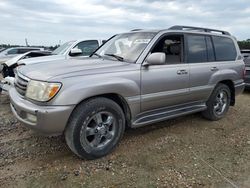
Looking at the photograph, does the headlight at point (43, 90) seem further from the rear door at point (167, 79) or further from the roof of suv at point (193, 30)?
the roof of suv at point (193, 30)

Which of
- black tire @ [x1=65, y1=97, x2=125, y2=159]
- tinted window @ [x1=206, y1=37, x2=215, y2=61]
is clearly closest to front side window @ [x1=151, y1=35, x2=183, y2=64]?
tinted window @ [x1=206, y1=37, x2=215, y2=61]

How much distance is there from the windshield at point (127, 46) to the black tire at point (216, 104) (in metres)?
1.97

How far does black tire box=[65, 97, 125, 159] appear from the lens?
3561 mm

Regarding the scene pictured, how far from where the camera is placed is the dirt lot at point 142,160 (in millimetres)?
3345

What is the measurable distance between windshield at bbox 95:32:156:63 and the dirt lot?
1373mm

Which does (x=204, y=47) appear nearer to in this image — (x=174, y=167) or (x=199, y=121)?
(x=199, y=121)

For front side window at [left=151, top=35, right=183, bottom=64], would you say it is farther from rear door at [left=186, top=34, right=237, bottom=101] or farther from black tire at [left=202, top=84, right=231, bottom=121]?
black tire at [left=202, top=84, right=231, bottom=121]

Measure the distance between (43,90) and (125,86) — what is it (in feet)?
3.75

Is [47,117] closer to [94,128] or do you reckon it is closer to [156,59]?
[94,128]

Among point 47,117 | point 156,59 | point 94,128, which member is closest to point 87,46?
point 156,59

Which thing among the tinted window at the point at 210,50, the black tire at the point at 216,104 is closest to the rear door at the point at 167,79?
the tinted window at the point at 210,50

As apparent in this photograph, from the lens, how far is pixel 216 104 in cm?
582

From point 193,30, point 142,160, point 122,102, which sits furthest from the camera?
point 193,30

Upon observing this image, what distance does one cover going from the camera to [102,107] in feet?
12.3
